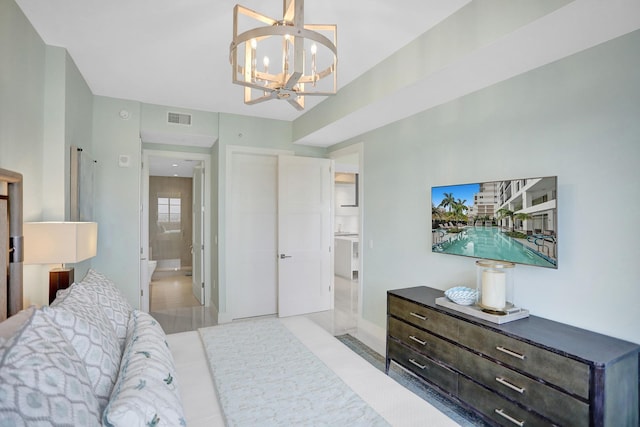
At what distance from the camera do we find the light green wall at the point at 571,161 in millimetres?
1778

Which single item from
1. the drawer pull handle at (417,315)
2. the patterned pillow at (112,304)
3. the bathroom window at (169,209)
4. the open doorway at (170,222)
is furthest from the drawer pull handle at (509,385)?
the bathroom window at (169,209)

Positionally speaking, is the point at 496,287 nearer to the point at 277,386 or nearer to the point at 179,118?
the point at 277,386

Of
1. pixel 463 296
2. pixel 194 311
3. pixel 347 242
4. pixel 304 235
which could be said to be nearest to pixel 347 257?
pixel 347 242

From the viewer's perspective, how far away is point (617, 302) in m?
1.80

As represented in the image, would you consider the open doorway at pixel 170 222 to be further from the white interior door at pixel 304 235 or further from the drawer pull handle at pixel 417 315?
the drawer pull handle at pixel 417 315

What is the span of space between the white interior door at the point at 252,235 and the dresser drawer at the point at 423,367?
221 cm

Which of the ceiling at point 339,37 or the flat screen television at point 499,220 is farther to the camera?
Answer: the flat screen television at point 499,220

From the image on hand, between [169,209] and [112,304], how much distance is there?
7134 millimetres

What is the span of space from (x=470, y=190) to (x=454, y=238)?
423 mm

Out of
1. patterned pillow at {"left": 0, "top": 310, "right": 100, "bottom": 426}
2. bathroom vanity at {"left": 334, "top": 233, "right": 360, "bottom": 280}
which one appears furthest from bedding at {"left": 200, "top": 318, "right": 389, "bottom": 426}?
bathroom vanity at {"left": 334, "top": 233, "right": 360, "bottom": 280}

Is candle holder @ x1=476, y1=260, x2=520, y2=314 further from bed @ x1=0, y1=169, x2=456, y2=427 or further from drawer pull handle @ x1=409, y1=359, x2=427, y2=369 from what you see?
bed @ x1=0, y1=169, x2=456, y2=427

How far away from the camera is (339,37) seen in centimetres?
238

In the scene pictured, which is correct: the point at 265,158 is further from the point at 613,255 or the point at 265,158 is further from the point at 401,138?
the point at 613,255

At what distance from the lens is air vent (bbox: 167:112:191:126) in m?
4.04
